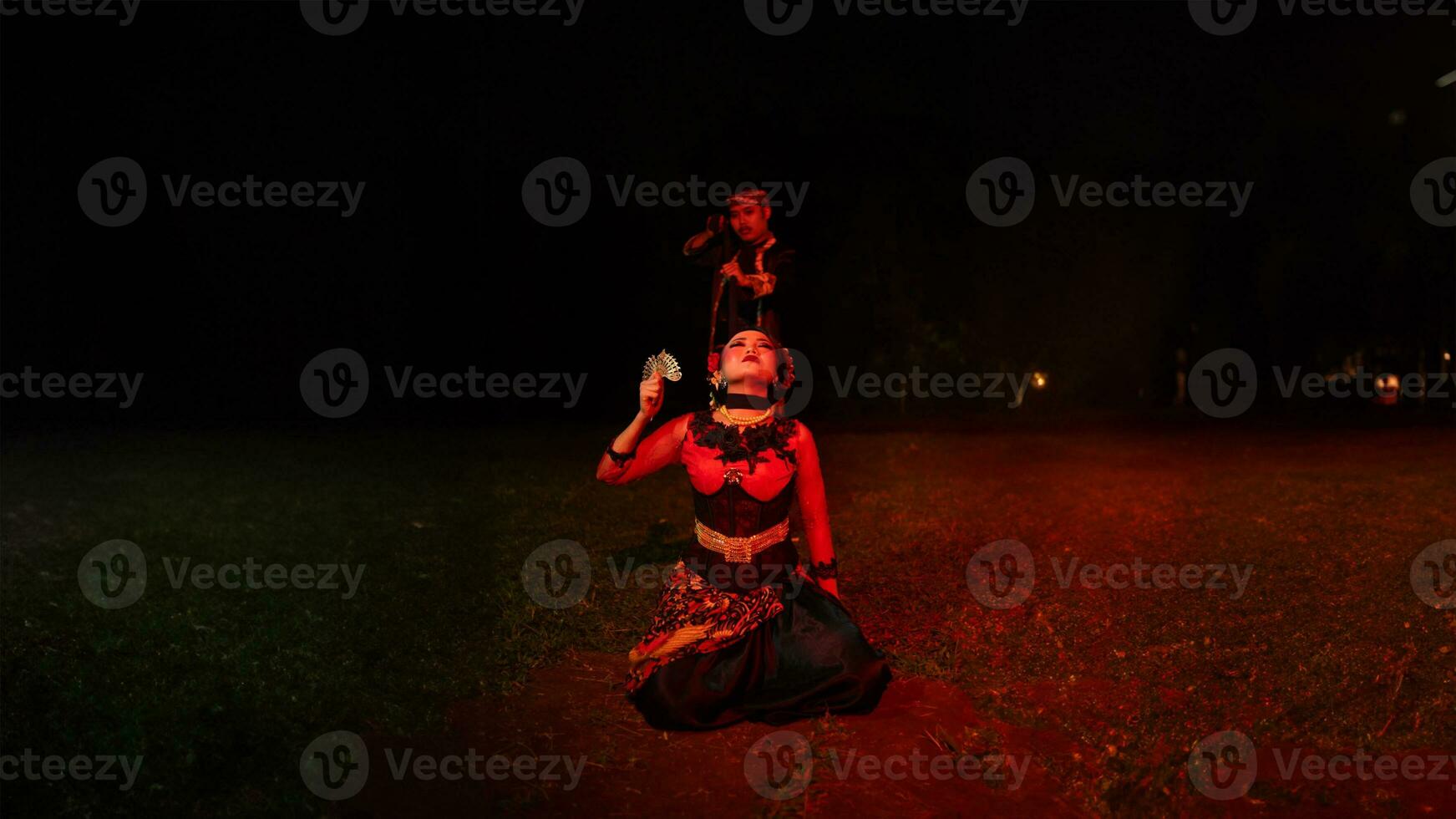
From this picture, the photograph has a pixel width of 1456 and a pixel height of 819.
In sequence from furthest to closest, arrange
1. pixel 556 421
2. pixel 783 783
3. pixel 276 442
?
1. pixel 556 421
2. pixel 276 442
3. pixel 783 783

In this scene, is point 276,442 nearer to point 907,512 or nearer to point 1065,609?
point 907,512

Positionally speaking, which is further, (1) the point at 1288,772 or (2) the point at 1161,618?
(2) the point at 1161,618

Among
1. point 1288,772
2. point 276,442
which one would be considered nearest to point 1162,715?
point 1288,772

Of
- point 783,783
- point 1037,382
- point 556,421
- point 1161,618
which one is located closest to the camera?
point 783,783

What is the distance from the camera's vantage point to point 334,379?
3788 cm

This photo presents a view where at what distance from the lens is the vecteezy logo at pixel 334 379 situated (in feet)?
118

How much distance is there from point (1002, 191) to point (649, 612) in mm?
26665

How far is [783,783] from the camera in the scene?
4.75 metres

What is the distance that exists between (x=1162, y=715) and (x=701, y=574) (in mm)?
2592

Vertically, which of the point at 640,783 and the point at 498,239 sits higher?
the point at 498,239

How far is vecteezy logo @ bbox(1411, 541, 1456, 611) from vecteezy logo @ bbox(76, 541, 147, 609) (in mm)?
9985

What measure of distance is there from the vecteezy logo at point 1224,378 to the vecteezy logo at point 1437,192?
1096cm
